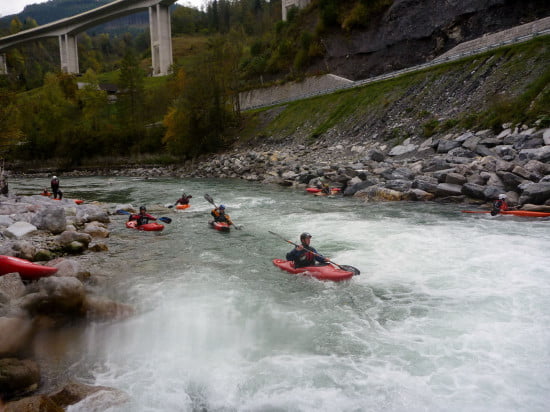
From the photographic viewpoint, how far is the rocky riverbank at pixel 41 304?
4.29 meters

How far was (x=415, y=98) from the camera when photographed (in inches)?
1039

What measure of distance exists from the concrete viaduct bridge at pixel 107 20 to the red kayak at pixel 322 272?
67.9 m

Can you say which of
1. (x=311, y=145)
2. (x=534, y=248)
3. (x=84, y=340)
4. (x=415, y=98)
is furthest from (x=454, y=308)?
(x=311, y=145)

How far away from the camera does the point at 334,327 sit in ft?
19.9

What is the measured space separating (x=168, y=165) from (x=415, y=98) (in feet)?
81.6

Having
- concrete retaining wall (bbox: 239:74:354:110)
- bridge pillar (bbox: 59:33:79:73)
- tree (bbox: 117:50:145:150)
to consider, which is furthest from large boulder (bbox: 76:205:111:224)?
bridge pillar (bbox: 59:33:79:73)

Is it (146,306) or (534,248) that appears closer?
(146,306)

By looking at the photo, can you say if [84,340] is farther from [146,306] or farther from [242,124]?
[242,124]

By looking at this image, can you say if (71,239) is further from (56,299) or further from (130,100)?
(130,100)

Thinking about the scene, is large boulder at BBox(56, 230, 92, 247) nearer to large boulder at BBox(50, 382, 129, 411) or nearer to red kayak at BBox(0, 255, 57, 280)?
red kayak at BBox(0, 255, 57, 280)

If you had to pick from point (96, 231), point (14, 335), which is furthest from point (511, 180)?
point (14, 335)

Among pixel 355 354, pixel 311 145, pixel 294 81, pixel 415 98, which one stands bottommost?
pixel 355 354

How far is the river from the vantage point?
4.56m

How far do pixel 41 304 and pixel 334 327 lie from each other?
14.9ft
